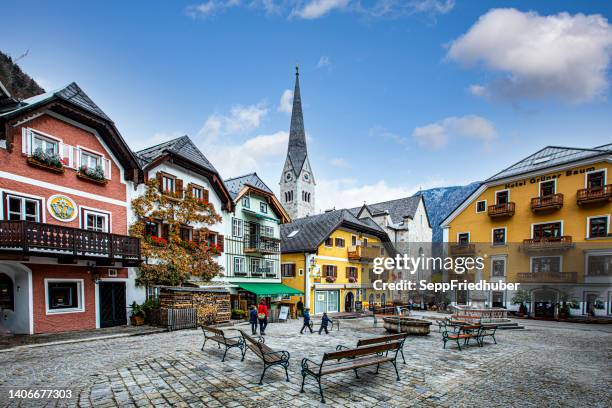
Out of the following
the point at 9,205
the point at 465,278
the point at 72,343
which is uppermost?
the point at 9,205

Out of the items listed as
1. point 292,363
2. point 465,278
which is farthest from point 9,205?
point 465,278

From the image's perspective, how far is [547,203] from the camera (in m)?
27.5

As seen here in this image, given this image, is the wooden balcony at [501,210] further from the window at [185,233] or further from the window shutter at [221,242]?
the window at [185,233]

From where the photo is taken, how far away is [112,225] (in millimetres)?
16719

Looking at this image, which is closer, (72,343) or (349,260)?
(72,343)

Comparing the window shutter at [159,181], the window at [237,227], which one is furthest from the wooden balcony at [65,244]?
the window at [237,227]

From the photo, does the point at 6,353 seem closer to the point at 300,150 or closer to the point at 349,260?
the point at 349,260

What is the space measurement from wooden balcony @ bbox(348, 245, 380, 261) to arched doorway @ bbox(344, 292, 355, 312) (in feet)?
12.7

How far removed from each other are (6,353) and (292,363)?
9700 millimetres

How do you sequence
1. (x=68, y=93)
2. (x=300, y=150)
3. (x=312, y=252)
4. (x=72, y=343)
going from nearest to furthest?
(x=72, y=343) → (x=68, y=93) → (x=312, y=252) → (x=300, y=150)

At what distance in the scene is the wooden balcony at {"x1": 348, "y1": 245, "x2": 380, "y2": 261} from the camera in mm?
32550

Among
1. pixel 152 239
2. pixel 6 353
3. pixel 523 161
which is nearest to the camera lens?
pixel 6 353

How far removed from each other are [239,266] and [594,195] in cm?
2893

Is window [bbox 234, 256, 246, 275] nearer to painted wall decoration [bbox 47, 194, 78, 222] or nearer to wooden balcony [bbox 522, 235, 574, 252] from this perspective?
painted wall decoration [bbox 47, 194, 78, 222]
